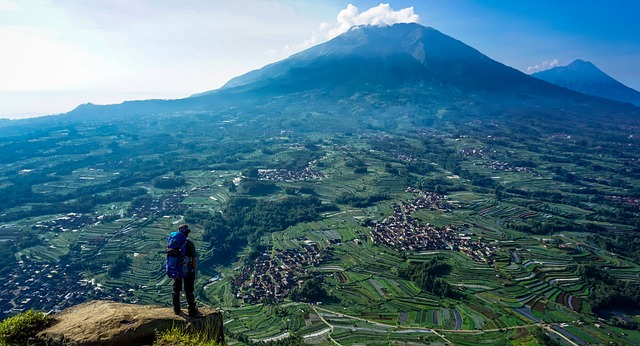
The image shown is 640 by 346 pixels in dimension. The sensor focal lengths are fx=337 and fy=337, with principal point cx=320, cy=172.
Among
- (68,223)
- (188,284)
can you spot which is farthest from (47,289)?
(188,284)

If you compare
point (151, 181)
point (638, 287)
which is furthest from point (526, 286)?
point (151, 181)

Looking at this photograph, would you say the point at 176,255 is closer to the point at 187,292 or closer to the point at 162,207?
the point at 187,292

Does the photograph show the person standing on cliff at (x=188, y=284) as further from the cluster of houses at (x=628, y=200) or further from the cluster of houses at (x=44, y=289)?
the cluster of houses at (x=628, y=200)

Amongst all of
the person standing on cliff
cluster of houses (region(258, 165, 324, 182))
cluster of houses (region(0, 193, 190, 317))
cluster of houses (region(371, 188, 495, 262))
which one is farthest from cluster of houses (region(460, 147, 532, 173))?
the person standing on cliff

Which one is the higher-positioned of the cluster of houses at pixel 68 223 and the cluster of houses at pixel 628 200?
the cluster of houses at pixel 68 223

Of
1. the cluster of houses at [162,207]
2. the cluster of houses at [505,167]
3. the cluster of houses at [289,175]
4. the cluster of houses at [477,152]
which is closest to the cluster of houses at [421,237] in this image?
the cluster of houses at [289,175]

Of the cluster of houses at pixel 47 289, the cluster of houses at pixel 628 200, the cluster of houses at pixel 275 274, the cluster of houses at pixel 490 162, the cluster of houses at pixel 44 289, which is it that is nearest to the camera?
the cluster of houses at pixel 44 289

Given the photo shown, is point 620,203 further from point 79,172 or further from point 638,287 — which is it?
point 79,172
